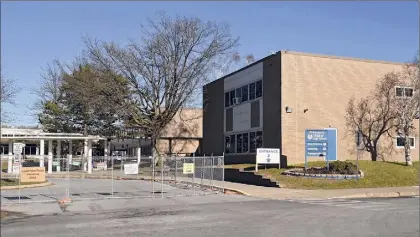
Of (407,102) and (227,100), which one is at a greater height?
(227,100)

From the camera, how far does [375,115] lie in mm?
34188

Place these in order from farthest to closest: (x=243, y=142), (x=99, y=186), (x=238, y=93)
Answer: (x=238, y=93) < (x=243, y=142) < (x=99, y=186)

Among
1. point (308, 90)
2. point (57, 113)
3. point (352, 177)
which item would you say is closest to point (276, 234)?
point (352, 177)

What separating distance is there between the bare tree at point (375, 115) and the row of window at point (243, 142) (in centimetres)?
634

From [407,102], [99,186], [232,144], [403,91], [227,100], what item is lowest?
[99,186]

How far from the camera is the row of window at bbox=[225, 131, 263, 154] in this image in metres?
36.2

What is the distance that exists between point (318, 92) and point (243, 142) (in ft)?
26.4

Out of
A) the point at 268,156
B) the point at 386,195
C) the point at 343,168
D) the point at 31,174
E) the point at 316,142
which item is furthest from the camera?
the point at 268,156

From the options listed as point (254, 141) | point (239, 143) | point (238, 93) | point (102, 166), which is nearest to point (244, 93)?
point (238, 93)

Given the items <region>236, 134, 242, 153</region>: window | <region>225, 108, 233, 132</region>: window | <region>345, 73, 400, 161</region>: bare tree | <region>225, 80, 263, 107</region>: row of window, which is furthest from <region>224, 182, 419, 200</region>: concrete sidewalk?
<region>225, 108, 233, 132</region>: window

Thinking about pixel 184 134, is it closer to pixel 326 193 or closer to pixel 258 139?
pixel 258 139

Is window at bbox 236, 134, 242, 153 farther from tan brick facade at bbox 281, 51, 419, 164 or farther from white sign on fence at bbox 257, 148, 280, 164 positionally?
Result: white sign on fence at bbox 257, 148, 280, 164

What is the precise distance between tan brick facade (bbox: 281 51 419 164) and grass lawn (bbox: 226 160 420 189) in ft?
6.41

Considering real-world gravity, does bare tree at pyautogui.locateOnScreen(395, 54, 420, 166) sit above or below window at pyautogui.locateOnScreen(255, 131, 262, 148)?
above
